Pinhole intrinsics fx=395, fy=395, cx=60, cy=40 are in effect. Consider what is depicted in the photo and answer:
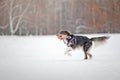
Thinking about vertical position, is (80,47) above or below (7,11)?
below

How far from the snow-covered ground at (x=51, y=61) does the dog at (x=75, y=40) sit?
3 cm

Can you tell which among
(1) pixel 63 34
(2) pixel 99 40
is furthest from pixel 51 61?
(2) pixel 99 40

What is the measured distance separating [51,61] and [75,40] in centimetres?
19

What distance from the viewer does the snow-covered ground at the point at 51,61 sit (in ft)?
7.29

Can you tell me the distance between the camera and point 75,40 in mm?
2285

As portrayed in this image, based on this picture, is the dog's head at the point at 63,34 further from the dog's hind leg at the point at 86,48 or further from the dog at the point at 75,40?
the dog's hind leg at the point at 86,48

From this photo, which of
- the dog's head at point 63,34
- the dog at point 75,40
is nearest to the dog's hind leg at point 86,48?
the dog at point 75,40

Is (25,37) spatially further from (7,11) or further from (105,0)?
(105,0)

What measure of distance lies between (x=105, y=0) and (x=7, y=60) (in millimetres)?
660

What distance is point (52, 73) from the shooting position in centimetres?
222

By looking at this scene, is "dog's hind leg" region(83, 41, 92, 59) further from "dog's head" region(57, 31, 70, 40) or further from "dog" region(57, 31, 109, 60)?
"dog's head" region(57, 31, 70, 40)

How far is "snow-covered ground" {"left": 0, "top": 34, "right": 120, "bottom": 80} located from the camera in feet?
7.29

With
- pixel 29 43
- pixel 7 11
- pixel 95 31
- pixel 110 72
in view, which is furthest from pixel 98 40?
pixel 7 11

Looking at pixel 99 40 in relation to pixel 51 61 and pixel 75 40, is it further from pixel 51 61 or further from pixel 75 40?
pixel 51 61
